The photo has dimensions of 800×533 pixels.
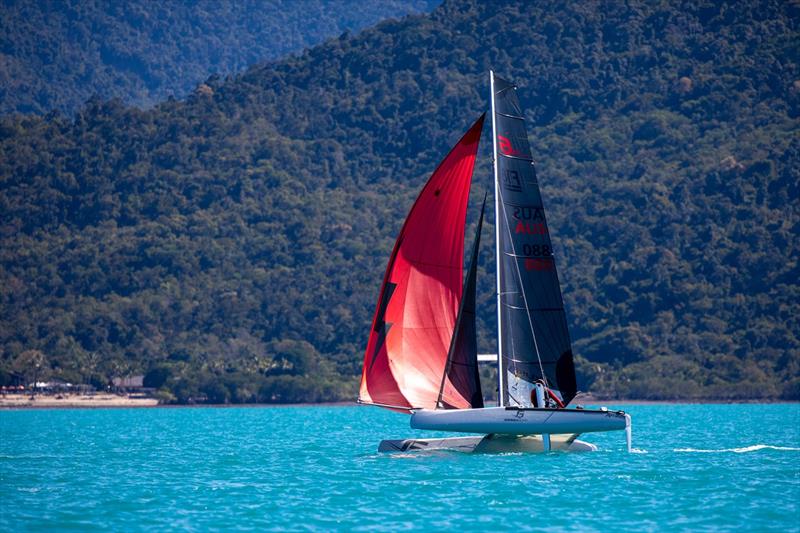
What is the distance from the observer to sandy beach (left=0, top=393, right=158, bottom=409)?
534 feet

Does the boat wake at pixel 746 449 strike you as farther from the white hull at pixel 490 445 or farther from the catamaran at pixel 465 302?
the catamaran at pixel 465 302

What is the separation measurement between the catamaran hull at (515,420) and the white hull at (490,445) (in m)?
2.41

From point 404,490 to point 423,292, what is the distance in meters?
8.10

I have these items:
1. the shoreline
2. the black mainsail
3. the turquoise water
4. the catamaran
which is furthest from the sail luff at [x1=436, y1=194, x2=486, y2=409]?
the shoreline

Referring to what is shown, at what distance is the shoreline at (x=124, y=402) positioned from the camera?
16100cm

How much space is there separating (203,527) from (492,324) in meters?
146

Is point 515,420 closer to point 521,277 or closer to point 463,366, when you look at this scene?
point 463,366

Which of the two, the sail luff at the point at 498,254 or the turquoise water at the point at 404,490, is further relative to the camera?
the sail luff at the point at 498,254

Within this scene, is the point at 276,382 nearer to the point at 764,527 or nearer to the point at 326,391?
the point at 326,391

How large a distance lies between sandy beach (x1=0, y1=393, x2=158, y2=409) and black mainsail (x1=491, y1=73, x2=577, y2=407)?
128108mm

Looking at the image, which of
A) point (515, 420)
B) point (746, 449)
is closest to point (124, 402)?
point (746, 449)

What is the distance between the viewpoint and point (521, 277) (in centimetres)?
4178

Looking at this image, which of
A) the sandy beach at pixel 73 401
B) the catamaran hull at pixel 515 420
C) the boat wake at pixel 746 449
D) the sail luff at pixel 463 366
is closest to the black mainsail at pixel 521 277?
the sail luff at pixel 463 366

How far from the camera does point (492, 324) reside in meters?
174
